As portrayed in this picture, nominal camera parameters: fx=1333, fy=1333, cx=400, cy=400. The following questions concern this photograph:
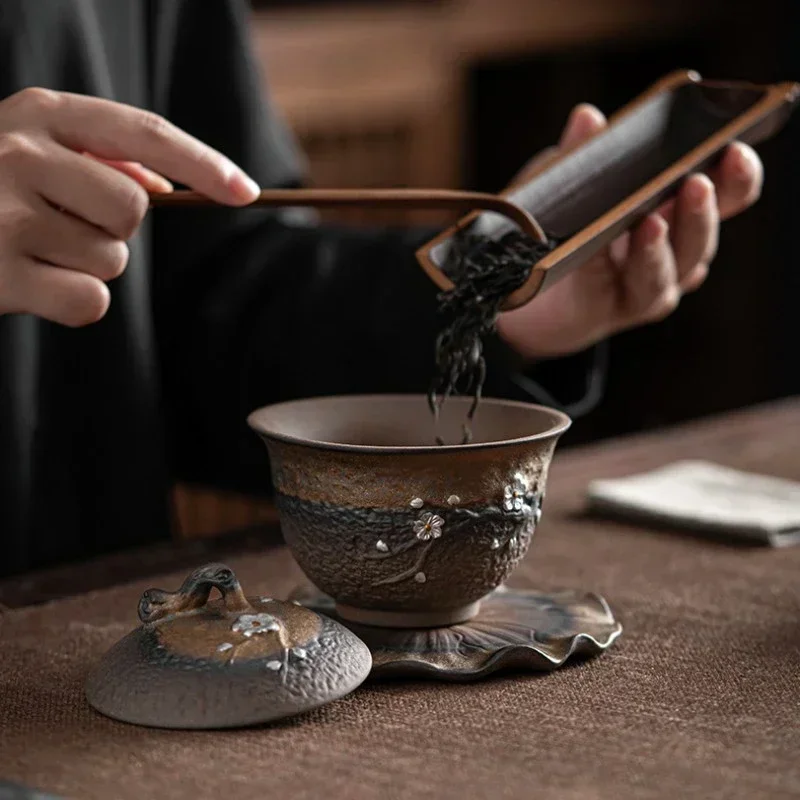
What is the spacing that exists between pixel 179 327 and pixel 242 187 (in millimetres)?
767

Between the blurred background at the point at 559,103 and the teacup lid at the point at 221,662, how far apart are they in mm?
2188

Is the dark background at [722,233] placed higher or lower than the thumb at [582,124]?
lower

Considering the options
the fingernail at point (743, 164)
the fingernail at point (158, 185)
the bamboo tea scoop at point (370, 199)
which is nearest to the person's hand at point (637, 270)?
the fingernail at point (743, 164)

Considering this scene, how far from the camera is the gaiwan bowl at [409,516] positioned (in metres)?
0.84

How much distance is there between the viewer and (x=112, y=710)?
769 mm

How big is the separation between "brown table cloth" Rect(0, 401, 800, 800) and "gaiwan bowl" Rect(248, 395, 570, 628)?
0.22ft

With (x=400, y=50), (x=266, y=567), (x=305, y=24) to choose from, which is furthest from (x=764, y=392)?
(x=266, y=567)

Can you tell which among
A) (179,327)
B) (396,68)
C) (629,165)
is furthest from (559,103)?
(629,165)

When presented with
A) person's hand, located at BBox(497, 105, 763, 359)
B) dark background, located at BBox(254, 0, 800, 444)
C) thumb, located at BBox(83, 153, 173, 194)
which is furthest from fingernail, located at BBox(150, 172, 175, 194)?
dark background, located at BBox(254, 0, 800, 444)

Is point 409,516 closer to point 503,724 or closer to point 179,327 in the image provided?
point 503,724

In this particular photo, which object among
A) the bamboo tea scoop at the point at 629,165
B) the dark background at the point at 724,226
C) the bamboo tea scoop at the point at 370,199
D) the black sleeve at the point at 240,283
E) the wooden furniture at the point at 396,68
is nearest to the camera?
the bamboo tea scoop at the point at 370,199

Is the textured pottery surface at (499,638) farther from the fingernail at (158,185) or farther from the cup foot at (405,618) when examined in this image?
the fingernail at (158,185)

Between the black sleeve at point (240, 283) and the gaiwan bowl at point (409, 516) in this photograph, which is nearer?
the gaiwan bowl at point (409, 516)

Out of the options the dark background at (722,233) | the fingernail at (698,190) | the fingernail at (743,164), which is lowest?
the dark background at (722,233)
